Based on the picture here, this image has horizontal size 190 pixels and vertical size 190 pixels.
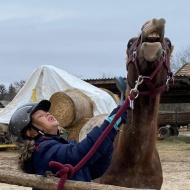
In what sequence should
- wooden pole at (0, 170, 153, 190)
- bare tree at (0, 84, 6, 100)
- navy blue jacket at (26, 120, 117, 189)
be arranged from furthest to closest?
1. bare tree at (0, 84, 6, 100)
2. navy blue jacket at (26, 120, 117, 189)
3. wooden pole at (0, 170, 153, 190)

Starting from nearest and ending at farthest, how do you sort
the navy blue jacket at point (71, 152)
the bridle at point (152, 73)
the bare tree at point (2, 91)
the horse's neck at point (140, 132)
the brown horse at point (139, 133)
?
1. the navy blue jacket at point (71, 152)
2. the bridle at point (152, 73)
3. the brown horse at point (139, 133)
4. the horse's neck at point (140, 132)
5. the bare tree at point (2, 91)

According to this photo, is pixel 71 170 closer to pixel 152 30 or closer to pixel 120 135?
pixel 152 30

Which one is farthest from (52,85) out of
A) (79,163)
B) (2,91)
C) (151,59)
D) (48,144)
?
(2,91)

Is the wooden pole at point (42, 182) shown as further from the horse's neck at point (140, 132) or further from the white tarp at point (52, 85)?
the white tarp at point (52, 85)

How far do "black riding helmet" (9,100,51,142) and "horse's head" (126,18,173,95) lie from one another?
75 centimetres

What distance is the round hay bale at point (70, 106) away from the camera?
1188 cm

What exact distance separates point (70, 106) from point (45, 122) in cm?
922

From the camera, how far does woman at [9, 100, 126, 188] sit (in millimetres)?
2477

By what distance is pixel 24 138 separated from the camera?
9.42 ft

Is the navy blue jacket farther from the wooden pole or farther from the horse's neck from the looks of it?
the horse's neck

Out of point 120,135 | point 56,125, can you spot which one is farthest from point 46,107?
point 120,135

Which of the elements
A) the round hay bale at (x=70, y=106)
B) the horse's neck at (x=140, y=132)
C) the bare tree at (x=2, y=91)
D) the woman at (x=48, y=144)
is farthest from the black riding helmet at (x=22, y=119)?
the bare tree at (x=2, y=91)

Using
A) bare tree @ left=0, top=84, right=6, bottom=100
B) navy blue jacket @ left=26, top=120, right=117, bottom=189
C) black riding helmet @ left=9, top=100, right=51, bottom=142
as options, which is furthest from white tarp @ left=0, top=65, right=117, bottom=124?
bare tree @ left=0, top=84, right=6, bottom=100

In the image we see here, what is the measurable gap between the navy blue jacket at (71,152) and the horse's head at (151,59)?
0.71 metres
